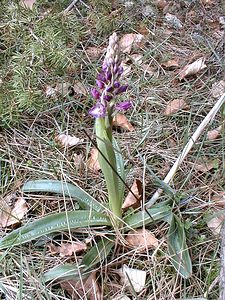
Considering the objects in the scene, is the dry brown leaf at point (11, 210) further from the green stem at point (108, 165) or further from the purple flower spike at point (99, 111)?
the purple flower spike at point (99, 111)

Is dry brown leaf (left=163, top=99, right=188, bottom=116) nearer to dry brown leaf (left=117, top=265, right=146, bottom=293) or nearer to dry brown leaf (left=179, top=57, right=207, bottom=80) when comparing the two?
dry brown leaf (left=179, top=57, right=207, bottom=80)

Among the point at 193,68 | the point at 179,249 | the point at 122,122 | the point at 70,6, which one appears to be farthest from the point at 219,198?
the point at 70,6

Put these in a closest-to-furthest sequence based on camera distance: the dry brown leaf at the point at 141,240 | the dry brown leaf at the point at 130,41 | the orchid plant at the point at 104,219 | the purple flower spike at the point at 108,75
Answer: the purple flower spike at the point at 108,75
the orchid plant at the point at 104,219
the dry brown leaf at the point at 141,240
the dry brown leaf at the point at 130,41

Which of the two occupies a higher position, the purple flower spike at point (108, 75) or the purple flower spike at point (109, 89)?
the purple flower spike at point (108, 75)

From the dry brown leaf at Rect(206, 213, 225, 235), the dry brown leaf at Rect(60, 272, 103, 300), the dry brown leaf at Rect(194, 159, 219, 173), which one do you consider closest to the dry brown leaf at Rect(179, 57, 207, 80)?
the dry brown leaf at Rect(194, 159, 219, 173)

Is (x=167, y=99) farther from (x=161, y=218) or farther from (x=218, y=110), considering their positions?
(x=161, y=218)

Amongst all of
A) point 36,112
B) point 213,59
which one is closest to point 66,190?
point 36,112

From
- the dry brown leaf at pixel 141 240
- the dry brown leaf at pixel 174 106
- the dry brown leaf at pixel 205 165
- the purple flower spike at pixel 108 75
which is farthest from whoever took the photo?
the dry brown leaf at pixel 174 106

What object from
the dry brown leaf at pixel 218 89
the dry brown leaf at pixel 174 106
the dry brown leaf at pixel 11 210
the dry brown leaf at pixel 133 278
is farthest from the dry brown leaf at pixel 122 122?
the dry brown leaf at pixel 133 278
